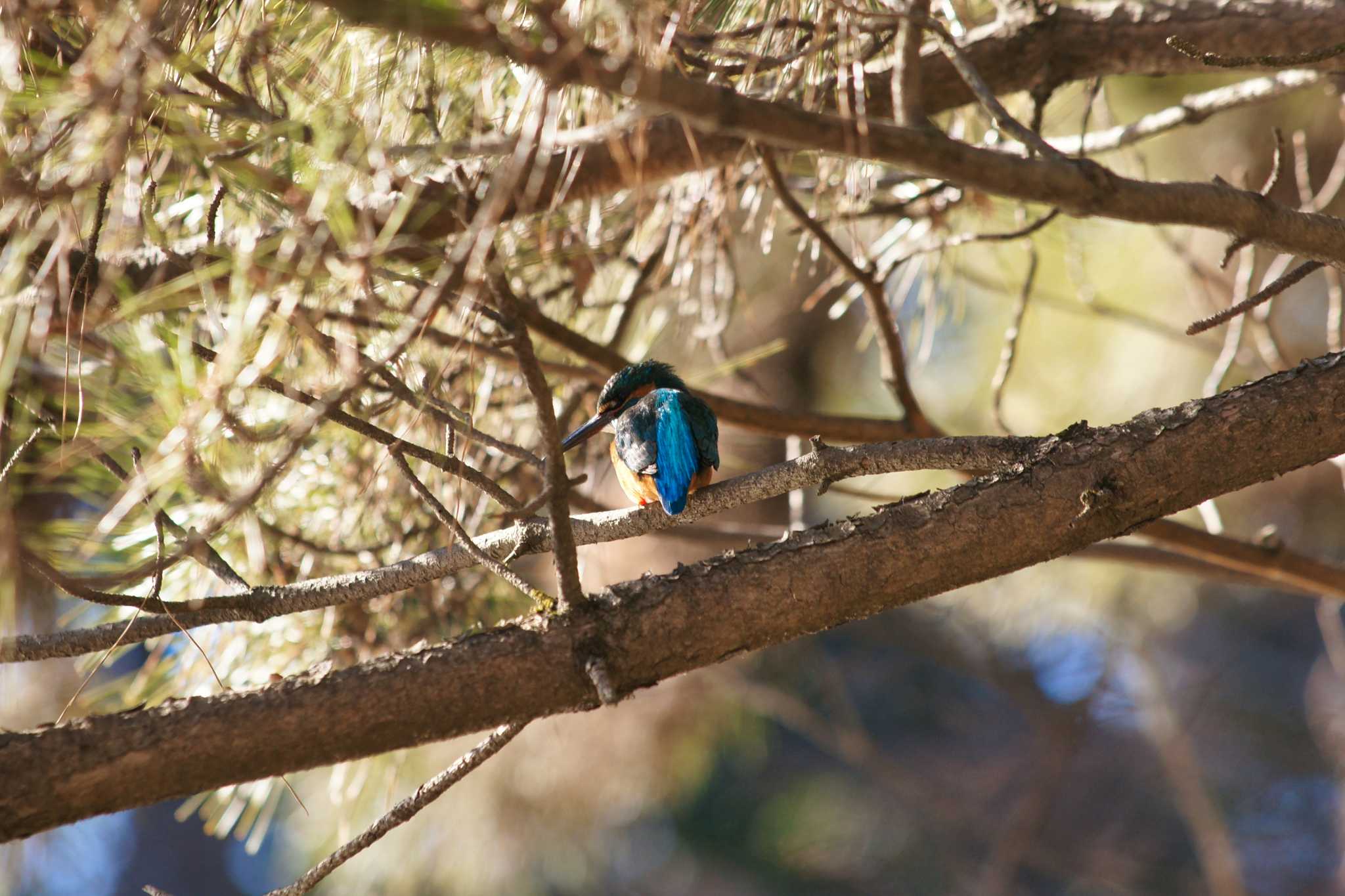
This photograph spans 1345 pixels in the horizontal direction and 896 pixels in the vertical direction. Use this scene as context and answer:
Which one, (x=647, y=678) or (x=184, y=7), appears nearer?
(x=647, y=678)

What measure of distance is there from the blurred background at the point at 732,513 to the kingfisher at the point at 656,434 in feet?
0.35

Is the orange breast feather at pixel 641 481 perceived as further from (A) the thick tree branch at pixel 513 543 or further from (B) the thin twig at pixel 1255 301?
(B) the thin twig at pixel 1255 301

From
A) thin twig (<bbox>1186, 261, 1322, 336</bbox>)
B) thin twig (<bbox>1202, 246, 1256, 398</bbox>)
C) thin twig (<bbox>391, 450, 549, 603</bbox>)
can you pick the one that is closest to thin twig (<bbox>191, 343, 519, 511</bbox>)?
thin twig (<bbox>391, 450, 549, 603</bbox>)

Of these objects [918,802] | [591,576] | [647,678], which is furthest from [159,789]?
[918,802]

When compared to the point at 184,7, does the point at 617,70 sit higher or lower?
lower

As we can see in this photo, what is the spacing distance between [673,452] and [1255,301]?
88cm

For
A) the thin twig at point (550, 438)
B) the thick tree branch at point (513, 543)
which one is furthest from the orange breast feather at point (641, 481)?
the thin twig at point (550, 438)

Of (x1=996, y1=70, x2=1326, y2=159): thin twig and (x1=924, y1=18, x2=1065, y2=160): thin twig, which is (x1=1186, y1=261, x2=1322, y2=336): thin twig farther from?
(x1=996, y1=70, x2=1326, y2=159): thin twig

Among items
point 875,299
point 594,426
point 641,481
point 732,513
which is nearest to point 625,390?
point 594,426

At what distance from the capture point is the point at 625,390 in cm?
211

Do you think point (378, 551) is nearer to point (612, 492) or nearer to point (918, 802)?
point (612, 492)

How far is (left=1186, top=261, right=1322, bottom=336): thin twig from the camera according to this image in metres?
1.26

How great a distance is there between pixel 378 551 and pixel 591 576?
1.24 metres

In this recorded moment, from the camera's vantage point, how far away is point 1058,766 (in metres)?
3.67
